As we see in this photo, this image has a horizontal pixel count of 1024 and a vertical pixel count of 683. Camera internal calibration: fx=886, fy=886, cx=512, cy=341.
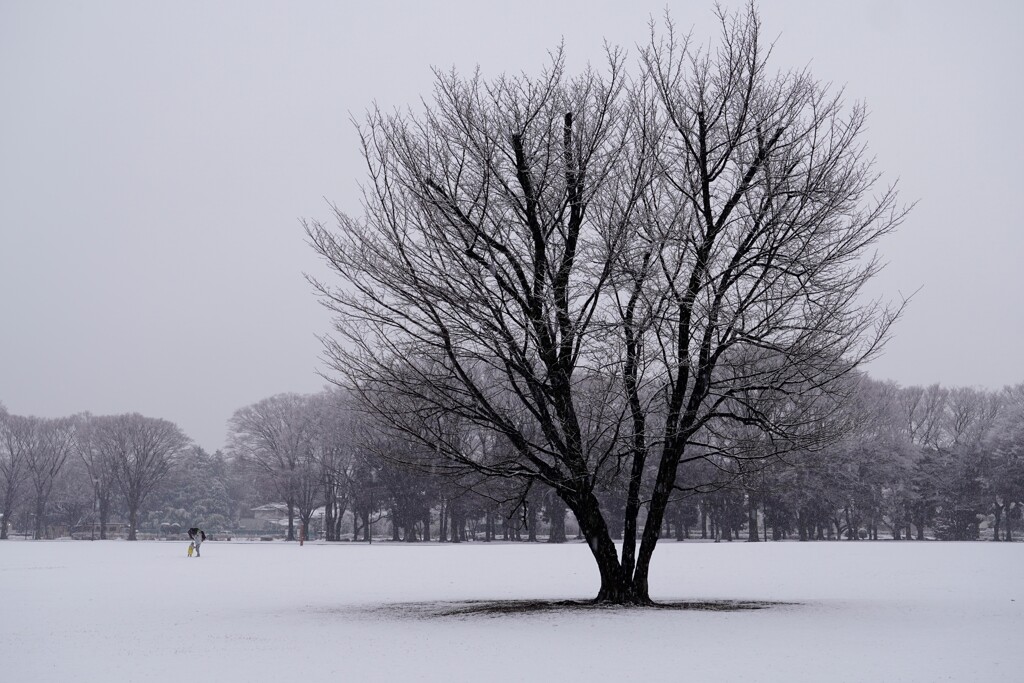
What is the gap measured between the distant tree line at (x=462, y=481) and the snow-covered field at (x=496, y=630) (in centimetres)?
3158

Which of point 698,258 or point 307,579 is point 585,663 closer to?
point 698,258

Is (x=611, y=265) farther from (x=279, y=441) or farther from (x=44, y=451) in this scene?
(x=44, y=451)

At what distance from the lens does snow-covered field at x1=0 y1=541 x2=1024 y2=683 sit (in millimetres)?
10336

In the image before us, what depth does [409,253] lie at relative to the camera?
16.3 metres

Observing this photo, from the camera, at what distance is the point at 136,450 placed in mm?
77625

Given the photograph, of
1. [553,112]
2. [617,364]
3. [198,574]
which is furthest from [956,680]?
[198,574]

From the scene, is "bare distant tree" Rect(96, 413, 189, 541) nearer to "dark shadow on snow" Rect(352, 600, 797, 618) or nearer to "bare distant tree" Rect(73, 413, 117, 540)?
"bare distant tree" Rect(73, 413, 117, 540)

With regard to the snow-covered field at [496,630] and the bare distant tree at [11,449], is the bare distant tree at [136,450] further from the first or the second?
the snow-covered field at [496,630]

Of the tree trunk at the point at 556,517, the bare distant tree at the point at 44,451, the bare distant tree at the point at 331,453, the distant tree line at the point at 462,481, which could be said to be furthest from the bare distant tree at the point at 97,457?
the tree trunk at the point at 556,517

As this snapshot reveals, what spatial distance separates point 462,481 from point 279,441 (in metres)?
26.6

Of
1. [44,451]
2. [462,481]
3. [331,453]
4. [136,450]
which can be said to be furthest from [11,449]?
[462,481]

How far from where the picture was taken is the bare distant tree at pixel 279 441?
72.5 meters

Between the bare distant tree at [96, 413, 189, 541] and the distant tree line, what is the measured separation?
0.15 m

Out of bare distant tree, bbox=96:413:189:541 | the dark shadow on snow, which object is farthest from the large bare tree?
bare distant tree, bbox=96:413:189:541
